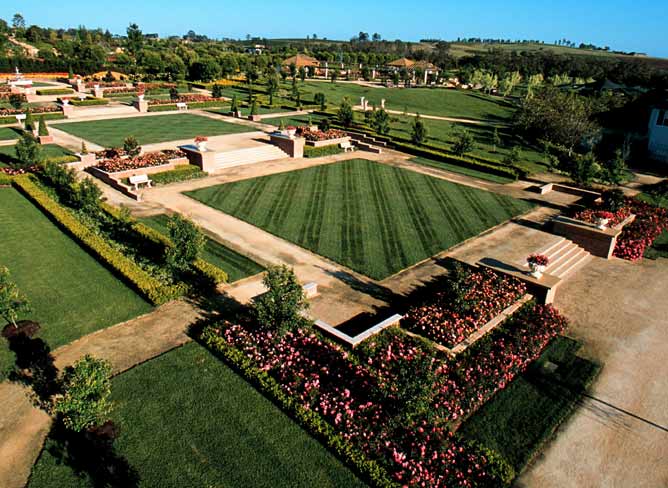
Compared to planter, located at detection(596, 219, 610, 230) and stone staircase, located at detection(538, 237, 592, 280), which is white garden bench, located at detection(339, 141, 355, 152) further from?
planter, located at detection(596, 219, 610, 230)

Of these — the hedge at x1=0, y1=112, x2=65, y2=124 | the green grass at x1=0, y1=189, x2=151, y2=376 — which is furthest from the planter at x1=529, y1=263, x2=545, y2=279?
the hedge at x1=0, y1=112, x2=65, y2=124

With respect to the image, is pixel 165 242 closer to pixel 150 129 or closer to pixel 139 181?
pixel 139 181

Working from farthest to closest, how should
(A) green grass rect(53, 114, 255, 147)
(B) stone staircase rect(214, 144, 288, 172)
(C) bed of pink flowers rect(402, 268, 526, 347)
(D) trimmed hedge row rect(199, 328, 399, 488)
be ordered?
1. (A) green grass rect(53, 114, 255, 147)
2. (B) stone staircase rect(214, 144, 288, 172)
3. (C) bed of pink flowers rect(402, 268, 526, 347)
4. (D) trimmed hedge row rect(199, 328, 399, 488)

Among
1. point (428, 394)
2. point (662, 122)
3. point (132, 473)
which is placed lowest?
point (132, 473)

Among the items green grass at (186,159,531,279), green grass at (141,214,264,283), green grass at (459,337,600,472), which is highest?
green grass at (186,159,531,279)

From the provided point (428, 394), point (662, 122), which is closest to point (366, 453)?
point (428, 394)

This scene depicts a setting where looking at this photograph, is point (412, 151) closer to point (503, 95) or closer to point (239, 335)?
point (239, 335)

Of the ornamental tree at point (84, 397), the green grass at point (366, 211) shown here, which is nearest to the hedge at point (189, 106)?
the green grass at point (366, 211)

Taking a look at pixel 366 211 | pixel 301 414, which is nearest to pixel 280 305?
pixel 301 414
